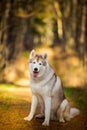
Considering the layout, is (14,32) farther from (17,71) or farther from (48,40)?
(48,40)

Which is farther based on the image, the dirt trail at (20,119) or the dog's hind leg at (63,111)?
the dog's hind leg at (63,111)

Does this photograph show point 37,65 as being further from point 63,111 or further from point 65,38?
point 65,38

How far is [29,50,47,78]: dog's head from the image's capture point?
8.27 m

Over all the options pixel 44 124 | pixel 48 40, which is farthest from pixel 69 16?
pixel 44 124

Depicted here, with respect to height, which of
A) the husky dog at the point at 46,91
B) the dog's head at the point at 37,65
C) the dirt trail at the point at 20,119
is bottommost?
the dirt trail at the point at 20,119

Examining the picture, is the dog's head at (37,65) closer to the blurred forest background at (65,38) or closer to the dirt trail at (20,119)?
the dirt trail at (20,119)

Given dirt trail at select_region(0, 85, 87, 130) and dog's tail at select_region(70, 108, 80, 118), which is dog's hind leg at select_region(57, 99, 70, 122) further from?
dog's tail at select_region(70, 108, 80, 118)

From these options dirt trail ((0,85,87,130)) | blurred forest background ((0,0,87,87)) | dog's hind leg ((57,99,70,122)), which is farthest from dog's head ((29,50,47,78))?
blurred forest background ((0,0,87,87))

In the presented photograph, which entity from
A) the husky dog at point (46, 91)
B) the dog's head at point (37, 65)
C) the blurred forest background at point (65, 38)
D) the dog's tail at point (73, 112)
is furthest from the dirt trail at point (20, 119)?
the blurred forest background at point (65, 38)

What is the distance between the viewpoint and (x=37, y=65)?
8250 mm

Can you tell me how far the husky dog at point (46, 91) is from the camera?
8383mm

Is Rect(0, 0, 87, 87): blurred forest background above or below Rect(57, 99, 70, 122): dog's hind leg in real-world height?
above

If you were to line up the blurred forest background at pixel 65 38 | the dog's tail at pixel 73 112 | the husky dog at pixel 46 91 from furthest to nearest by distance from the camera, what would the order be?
the blurred forest background at pixel 65 38 → the dog's tail at pixel 73 112 → the husky dog at pixel 46 91

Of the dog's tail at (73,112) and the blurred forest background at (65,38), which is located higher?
the blurred forest background at (65,38)
